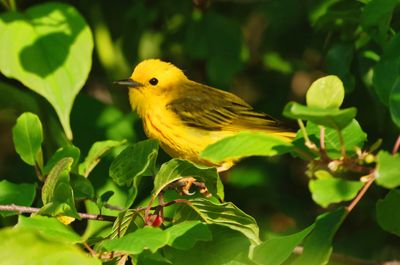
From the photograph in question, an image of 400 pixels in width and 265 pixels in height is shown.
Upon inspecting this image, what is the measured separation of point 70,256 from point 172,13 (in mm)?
2873

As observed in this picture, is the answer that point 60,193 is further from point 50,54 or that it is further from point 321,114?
point 50,54

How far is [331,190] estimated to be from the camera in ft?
5.38

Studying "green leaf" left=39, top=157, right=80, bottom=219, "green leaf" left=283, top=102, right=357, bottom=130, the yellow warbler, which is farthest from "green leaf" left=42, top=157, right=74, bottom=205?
the yellow warbler

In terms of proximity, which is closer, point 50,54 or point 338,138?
point 338,138

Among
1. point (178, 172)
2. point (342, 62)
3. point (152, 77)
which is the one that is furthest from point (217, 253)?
point (152, 77)

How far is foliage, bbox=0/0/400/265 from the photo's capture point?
69.6 inches

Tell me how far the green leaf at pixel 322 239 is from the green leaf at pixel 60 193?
1.93 ft

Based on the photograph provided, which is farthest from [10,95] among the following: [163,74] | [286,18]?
[286,18]

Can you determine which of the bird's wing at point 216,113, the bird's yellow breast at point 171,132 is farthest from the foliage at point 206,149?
the bird's wing at point 216,113

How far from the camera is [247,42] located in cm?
533

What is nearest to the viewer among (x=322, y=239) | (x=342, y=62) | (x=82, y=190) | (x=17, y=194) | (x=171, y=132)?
(x=322, y=239)

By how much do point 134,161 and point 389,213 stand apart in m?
0.62

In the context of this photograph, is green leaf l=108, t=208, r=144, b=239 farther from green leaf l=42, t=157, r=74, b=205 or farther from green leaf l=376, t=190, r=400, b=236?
green leaf l=376, t=190, r=400, b=236

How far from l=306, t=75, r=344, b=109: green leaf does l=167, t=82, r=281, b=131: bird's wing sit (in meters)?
1.60
